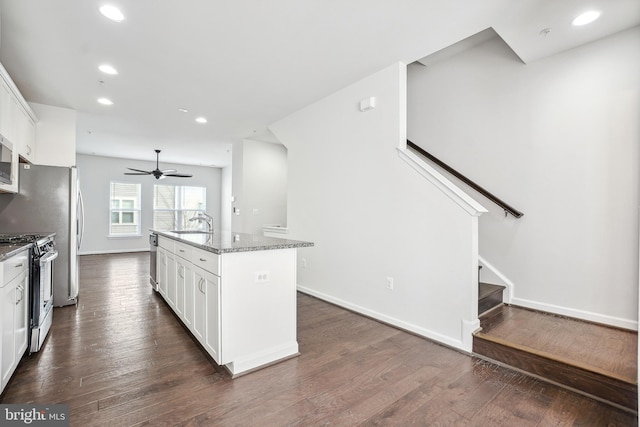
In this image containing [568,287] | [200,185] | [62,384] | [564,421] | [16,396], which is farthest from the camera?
[200,185]

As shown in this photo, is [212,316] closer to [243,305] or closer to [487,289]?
[243,305]

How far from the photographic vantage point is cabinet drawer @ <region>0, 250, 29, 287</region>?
5.86ft

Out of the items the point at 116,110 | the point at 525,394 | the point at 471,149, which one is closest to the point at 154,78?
the point at 116,110

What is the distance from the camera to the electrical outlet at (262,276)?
2287 mm

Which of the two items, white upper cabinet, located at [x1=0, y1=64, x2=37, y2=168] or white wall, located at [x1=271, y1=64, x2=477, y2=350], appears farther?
white upper cabinet, located at [x1=0, y1=64, x2=37, y2=168]

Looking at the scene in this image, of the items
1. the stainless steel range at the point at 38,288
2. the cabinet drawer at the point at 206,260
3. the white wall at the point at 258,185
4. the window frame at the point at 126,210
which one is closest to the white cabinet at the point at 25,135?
the stainless steel range at the point at 38,288

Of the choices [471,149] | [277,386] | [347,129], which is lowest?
[277,386]

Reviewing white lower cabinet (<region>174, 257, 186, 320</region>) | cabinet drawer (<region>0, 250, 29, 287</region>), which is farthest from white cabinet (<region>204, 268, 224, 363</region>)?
cabinet drawer (<region>0, 250, 29, 287</region>)

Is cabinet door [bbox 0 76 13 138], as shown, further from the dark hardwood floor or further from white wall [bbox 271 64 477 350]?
white wall [bbox 271 64 477 350]

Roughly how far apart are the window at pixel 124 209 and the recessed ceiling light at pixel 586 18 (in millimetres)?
9449

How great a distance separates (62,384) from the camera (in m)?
2.01

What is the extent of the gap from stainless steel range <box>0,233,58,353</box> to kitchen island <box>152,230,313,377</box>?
1117mm

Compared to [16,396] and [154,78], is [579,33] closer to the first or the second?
[154,78]

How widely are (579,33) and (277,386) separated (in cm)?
362
